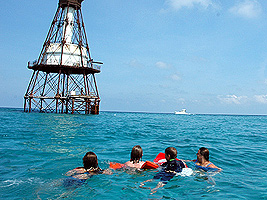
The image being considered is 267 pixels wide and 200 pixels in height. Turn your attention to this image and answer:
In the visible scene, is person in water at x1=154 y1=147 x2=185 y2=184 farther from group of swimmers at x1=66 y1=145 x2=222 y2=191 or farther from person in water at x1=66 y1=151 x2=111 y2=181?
person in water at x1=66 y1=151 x2=111 y2=181

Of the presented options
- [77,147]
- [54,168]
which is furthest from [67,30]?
[54,168]

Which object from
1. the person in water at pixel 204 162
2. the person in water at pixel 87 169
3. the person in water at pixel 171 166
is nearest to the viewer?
the person in water at pixel 87 169

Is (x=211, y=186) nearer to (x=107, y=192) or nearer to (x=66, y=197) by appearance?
(x=107, y=192)

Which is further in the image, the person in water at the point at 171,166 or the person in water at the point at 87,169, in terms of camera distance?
the person in water at the point at 171,166

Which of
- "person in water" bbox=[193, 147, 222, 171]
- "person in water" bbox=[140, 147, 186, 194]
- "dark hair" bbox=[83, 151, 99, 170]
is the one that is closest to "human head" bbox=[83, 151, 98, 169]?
"dark hair" bbox=[83, 151, 99, 170]

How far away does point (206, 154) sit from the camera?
7621 millimetres

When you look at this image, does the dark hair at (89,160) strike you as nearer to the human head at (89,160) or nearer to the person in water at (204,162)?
the human head at (89,160)

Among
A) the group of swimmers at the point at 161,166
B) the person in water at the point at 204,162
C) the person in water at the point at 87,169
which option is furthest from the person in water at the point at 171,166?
the person in water at the point at 87,169

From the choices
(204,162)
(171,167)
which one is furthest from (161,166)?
(204,162)

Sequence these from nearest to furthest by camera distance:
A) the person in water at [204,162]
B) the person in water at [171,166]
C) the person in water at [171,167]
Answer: the person in water at [171,167] < the person in water at [171,166] < the person in water at [204,162]

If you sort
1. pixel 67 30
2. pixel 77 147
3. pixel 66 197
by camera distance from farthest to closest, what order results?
pixel 67 30 → pixel 77 147 → pixel 66 197

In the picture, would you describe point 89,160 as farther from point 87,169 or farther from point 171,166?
point 171,166

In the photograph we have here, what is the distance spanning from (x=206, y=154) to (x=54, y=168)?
17.8ft

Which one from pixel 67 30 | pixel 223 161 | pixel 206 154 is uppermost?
pixel 67 30
